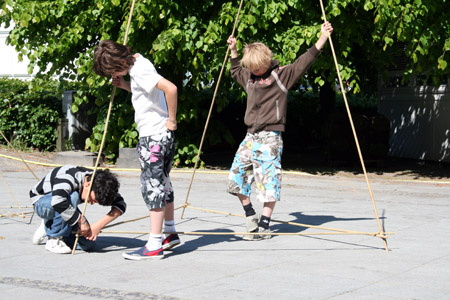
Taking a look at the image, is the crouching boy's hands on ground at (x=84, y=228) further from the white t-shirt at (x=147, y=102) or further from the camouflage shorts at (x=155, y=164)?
the white t-shirt at (x=147, y=102)

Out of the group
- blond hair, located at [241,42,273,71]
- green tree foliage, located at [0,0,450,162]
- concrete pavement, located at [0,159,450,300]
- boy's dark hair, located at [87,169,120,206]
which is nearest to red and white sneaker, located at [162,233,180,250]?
concrete pavement, located at [0,159,450,300]

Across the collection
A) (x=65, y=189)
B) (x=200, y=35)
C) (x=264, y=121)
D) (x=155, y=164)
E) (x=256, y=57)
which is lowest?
(x=65, y=189)

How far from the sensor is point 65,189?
20.5ft

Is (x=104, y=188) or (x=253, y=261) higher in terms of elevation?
(x=104, y=188)

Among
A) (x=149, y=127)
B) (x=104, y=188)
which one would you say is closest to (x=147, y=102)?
(x=149, y=127)

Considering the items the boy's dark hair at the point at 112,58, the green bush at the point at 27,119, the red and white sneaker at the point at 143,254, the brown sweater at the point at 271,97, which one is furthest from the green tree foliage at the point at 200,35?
the red and white sneaker at the point at 143,254

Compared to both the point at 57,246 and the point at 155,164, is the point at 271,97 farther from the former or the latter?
the point at 57,246

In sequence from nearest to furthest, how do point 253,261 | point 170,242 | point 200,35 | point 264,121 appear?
point 253,261
point 170,242
point 264,121
point 200,35

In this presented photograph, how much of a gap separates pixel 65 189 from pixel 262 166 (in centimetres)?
185

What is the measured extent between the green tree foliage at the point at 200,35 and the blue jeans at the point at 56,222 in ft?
20.3

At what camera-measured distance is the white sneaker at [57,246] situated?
650 cm

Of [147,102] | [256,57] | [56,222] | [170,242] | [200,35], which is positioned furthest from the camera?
[200,35]

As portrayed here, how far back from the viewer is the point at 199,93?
49.2 feet

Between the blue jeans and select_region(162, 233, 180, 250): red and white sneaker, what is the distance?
2.10 feet
